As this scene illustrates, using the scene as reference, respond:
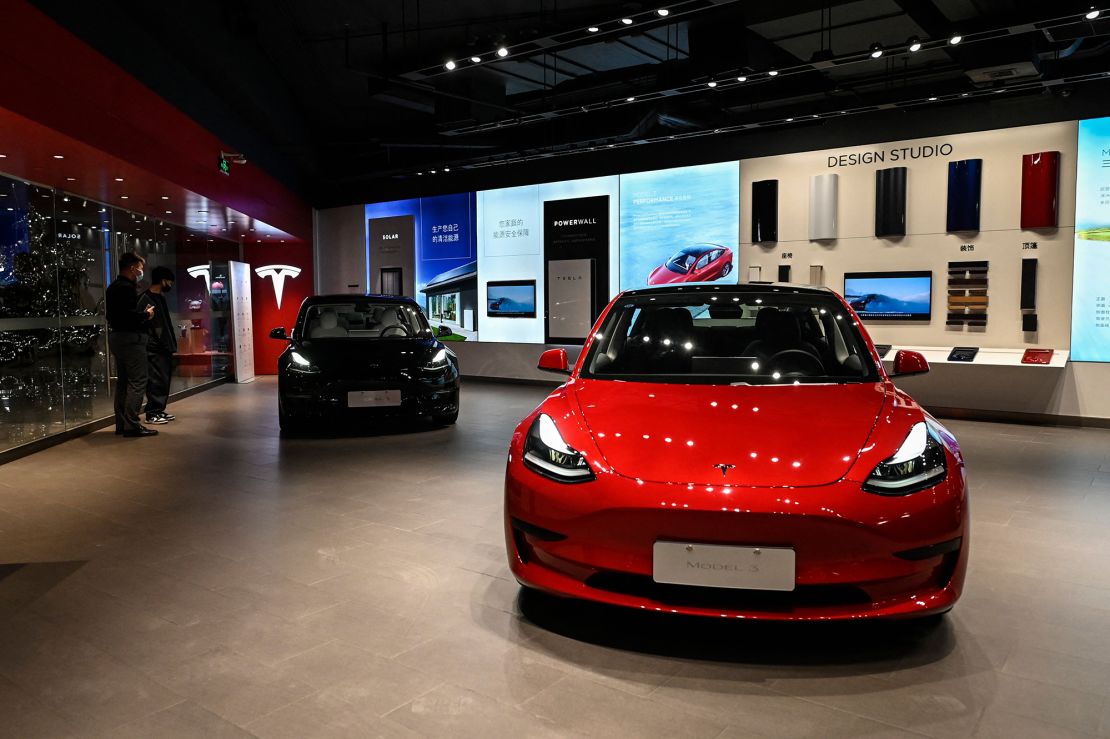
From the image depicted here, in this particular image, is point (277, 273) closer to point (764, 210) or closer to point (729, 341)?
point (764, 210)

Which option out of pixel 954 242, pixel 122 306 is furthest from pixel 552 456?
pixel 954 242

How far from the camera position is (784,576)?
2.17m

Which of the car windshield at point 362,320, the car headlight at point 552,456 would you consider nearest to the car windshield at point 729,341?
the car headlight at point 552,456

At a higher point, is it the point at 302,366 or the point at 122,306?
the point at 122,306

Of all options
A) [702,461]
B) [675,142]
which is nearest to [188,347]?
[675,142]

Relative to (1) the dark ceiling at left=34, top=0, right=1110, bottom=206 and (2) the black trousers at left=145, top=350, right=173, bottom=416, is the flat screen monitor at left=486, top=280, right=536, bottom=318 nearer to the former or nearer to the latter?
(1) the dark ceiling at left=34, top=0, right=1110, bottom=206

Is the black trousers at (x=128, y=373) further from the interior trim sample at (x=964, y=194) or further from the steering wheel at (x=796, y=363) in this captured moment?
the interior trim sample at (x=964, y=194)

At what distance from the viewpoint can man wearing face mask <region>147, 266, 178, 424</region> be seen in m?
7.88

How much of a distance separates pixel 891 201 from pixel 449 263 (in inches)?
290

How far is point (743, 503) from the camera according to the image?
86.4 inches

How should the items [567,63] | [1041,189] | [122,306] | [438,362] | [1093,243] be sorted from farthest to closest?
[567,63] → [1041,189] → [1093,243] → [438,362] → [122,306]

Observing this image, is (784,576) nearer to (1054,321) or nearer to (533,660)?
(533,660)

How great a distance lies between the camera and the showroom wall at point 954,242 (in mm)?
8047

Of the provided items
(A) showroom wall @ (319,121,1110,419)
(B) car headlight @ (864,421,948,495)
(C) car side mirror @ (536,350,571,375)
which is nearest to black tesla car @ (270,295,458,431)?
(C) car side mirror @ (536,350,571,375)
